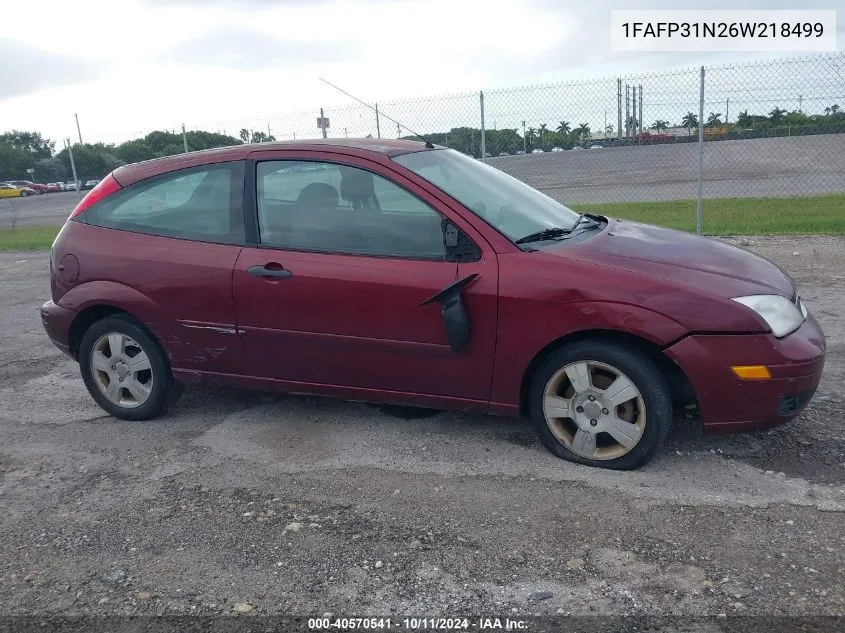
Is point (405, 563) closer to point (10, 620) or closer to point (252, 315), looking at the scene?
point (10, 620)

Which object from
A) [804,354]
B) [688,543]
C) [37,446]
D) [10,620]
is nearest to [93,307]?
[37,446]

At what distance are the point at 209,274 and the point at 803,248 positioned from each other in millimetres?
7562

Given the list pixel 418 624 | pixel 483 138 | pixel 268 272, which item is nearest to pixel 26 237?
pixel 483 138

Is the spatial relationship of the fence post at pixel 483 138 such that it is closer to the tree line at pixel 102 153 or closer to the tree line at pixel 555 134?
the tree line at pixel 555 134

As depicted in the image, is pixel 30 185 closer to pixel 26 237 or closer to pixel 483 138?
pixel 26 237

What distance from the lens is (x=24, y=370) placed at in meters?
6.09

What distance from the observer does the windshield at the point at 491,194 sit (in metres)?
4.09

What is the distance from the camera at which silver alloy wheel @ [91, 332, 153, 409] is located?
4.70 m

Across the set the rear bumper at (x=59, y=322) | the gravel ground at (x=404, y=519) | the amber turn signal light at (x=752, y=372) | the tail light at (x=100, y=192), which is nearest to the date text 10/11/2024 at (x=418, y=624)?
the gravel ground at (x=404, y=519)

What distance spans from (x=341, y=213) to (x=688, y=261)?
1824mm

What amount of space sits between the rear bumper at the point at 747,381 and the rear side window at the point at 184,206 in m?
2.52

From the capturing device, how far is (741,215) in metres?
12.3

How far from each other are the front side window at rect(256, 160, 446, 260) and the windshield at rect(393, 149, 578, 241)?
212 mm

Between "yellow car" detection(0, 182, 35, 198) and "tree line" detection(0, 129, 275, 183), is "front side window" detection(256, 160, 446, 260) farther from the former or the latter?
"yellow car" detection(0, 182, 35, 198)
